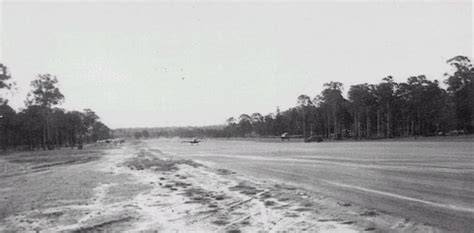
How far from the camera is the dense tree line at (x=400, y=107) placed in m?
78.8

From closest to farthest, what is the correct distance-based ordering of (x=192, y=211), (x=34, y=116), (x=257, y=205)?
(x=192, y=211), (x=257, y=205), (x=34, y=116)

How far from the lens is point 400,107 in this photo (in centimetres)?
9750

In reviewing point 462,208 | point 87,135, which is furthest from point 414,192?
point 87,135

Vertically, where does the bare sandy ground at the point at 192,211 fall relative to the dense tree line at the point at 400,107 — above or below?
below

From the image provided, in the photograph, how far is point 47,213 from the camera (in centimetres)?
978

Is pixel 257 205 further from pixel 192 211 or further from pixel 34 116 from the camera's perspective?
pixel 34 116

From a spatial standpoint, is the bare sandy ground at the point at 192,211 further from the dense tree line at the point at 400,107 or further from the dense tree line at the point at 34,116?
the dense tree line at the point at 400,107

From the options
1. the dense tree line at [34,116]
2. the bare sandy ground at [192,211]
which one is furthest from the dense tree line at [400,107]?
the bare sandy ground at [192,211]

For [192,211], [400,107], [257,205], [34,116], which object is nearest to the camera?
[192,211]

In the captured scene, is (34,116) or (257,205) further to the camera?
(34,116)

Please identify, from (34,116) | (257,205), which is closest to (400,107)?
(34,116)

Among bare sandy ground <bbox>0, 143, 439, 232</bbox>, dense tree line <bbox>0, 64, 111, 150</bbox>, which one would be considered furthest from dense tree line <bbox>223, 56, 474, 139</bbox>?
bare sandy ground <bbox>0, 143, 439, 232</bbox>

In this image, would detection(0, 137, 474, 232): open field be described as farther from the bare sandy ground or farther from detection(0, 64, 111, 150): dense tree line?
detection(0, 64, 111, 150): dense tree line

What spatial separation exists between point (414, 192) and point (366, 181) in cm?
288
